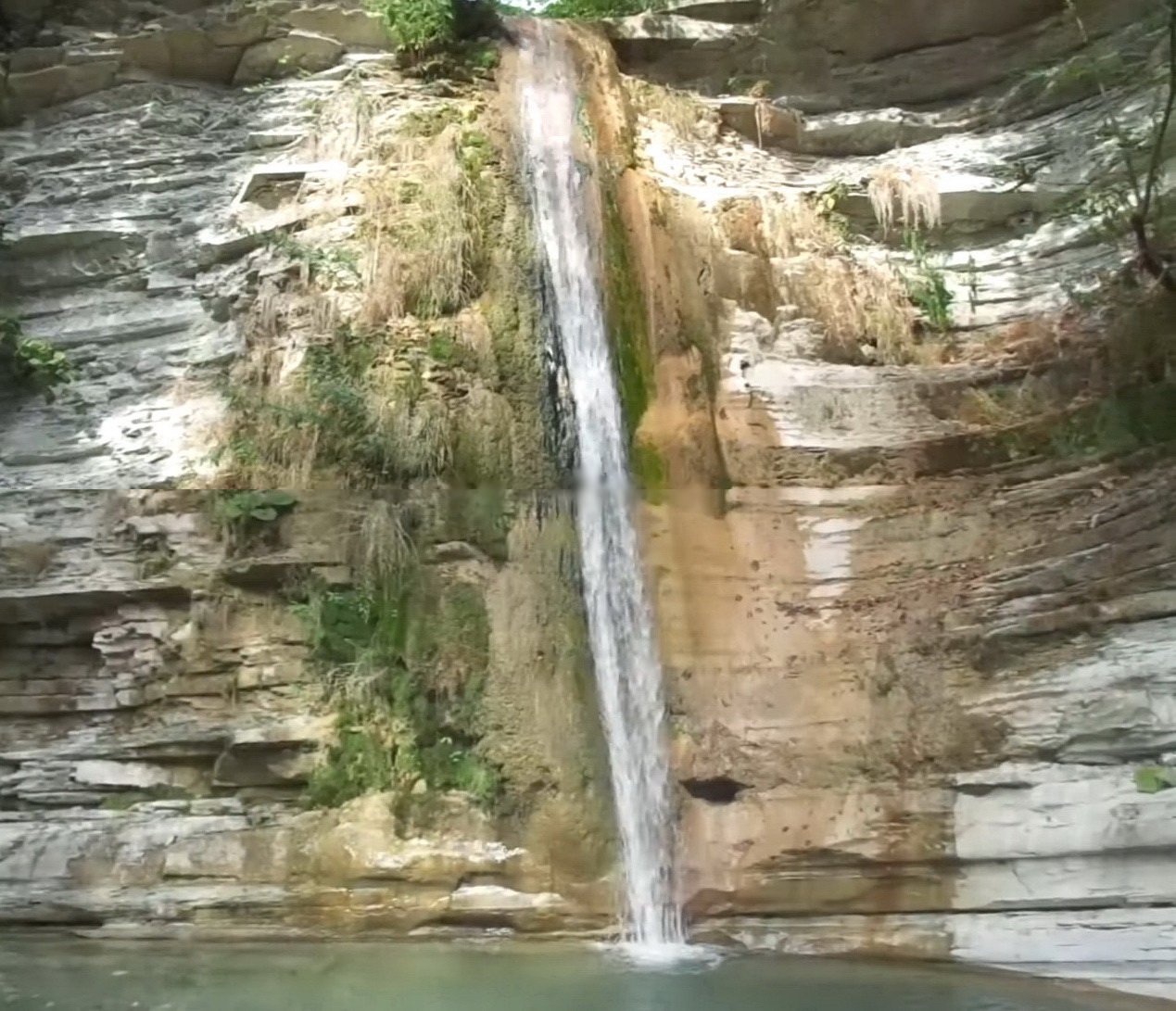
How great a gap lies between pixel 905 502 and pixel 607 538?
1901 mm

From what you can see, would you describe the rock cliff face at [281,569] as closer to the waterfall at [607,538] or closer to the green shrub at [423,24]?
the waterfall at [607,538]

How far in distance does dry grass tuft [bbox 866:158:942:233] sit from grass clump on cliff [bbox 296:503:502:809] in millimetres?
4577

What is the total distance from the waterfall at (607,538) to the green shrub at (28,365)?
146 inches

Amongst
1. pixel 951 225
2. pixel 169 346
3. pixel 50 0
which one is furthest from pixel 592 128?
pixel 50 0

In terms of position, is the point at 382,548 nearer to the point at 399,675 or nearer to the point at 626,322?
the point at 399,675

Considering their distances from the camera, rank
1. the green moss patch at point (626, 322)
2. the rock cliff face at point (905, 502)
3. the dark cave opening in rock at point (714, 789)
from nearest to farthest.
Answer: the rock cliff face at point (905, 502)
the dark cave opening in rock at point (714, 789)
the green moss patch at point (626, 322)

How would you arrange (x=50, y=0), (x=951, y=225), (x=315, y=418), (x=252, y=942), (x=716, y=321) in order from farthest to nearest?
(x=50, y=0), (x=951, y=225), (x=716, y=321), (x=315, y=418), (x=252, y=942)

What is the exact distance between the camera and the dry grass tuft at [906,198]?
930cm

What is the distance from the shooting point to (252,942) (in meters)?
6.34

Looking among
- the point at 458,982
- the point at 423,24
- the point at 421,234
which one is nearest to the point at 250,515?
the point at 421,234

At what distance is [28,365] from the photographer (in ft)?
29.0

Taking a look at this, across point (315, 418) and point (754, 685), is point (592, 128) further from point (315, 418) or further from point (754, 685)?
point (754, 685)

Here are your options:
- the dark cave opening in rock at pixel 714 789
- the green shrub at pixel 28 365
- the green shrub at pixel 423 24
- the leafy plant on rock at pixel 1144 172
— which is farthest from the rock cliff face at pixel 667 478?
the green shrub at pixel 423 24

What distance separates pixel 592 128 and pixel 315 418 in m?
3.41
